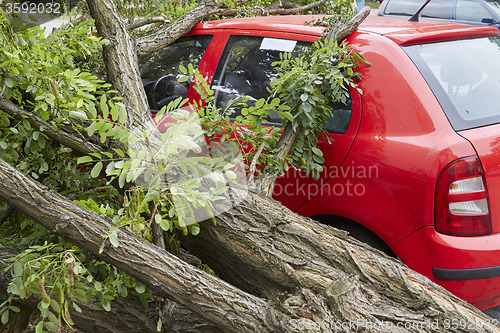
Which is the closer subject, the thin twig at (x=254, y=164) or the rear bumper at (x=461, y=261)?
the rear bumper at (x=461, y=261)

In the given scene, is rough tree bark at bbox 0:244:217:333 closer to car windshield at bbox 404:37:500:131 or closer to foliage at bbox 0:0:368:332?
foliage at bbox 0:0:368:332

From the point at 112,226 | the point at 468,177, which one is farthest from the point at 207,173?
the point at 468,177

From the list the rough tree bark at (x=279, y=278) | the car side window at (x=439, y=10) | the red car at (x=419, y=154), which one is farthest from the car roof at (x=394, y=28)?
the car side window at (x=439, y=10)

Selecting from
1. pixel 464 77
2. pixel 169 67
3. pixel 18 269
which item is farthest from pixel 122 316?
pixel 464 77

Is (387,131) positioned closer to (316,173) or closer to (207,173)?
(316,173)

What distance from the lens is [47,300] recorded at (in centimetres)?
186

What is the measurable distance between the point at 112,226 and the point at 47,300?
363 millimetres

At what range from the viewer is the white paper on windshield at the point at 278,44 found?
3.02m

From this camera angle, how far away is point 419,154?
2.35m

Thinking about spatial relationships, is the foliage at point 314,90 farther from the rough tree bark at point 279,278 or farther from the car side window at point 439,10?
the car side window at point 439,10

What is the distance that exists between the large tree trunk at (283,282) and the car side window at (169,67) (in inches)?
62.5

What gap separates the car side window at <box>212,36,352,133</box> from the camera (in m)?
3.03

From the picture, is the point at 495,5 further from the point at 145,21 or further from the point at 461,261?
the point at 461,261

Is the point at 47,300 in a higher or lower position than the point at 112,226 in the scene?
lower
